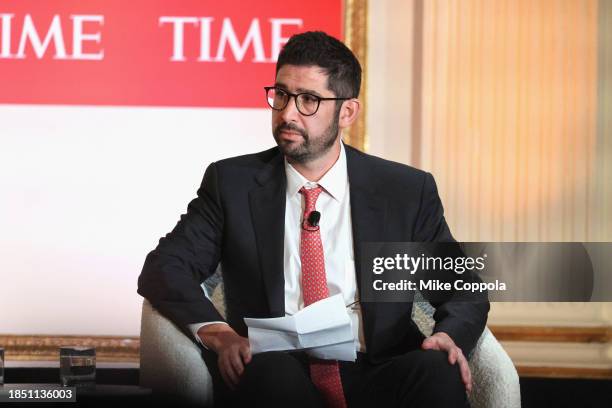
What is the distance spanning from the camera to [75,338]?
4.39 m

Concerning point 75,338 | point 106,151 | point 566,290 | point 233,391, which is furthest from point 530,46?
point 233,391

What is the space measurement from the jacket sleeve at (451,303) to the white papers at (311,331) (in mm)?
230

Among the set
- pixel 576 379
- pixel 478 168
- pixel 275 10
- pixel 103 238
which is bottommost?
pixel 576 379

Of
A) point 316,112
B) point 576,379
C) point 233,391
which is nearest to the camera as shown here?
point 233,391

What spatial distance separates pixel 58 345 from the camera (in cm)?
439

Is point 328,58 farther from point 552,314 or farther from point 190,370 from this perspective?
point 552,314

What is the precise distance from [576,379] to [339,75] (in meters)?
2.40

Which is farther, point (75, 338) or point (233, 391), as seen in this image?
point (75, 338)

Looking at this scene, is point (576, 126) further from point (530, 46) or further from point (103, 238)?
point (103, 238)

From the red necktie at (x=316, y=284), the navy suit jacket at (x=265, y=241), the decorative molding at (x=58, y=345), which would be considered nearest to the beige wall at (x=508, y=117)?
the decorative molding at (x=58, y=345)

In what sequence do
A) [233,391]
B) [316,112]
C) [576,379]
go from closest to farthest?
[233,391]
[316,112]
[576,379]

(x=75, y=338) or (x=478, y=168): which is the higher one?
(x=478, y=168)

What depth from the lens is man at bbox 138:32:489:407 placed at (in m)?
2.21

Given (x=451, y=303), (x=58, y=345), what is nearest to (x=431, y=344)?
(x=451, y=303)
